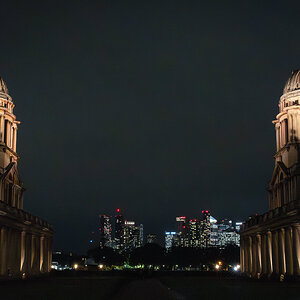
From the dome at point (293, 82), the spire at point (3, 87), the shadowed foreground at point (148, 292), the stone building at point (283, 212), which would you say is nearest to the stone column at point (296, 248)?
the stone building at point (283, 212)

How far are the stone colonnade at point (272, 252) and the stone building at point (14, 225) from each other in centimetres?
3449

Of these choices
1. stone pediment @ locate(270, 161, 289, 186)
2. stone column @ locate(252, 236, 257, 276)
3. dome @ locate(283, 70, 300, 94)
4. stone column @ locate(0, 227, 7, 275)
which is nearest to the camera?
stone column @ locate(0, 227, 7, 275)

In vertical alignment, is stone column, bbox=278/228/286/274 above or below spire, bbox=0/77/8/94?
below

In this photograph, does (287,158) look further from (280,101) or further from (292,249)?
(292,249)

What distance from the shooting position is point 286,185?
305ft

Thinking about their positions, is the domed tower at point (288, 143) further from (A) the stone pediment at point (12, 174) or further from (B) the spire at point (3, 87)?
(B) the spire at point (3, 87)

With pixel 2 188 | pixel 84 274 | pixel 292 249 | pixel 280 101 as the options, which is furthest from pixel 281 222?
pixel 84 274

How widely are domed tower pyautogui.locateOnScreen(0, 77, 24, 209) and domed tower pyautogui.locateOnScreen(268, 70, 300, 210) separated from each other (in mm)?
40461

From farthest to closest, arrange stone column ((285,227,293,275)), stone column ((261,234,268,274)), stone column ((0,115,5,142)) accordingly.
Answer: stone column ((0,115,5,142))
stone column ((261,234,268,274))
stone column ((285,227,293,275))

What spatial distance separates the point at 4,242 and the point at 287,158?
4150 cm

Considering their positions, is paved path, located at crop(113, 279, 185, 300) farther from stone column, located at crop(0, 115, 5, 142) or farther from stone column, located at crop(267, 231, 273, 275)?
stone column, located at crop(0, 115, 5, 142)

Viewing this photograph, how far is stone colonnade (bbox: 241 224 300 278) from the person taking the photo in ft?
250

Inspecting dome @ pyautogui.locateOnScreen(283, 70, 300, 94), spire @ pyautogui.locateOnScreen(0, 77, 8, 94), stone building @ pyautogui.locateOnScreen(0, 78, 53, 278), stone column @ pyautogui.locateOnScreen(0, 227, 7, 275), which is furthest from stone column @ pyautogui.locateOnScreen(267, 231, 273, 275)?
spire @ pyautogui.locateOnScreen(0, 77, 8, 94)

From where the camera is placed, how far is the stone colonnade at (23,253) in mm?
81144
